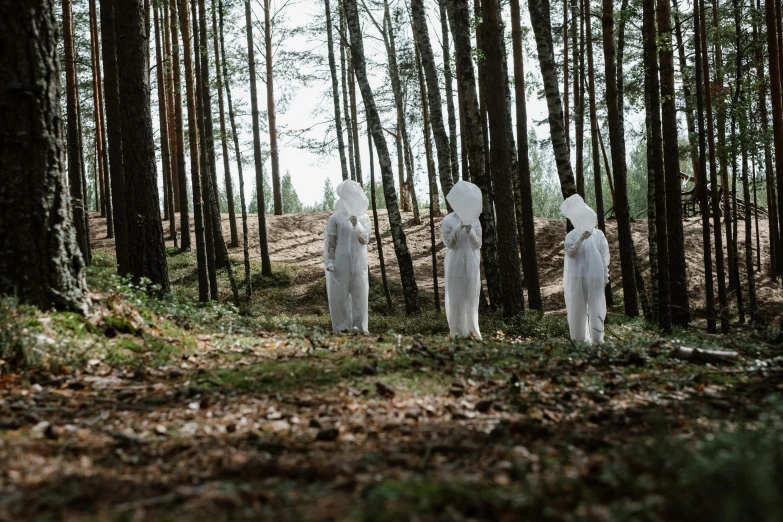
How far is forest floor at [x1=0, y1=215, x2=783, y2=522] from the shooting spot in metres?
2.54

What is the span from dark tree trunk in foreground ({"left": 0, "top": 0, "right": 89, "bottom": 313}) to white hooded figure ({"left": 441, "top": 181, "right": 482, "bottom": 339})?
21.0ft

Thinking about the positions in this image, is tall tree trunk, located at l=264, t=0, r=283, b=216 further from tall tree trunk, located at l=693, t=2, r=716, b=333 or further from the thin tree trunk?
tall tree trunk, located at l=693, t=2, r=716, b=333

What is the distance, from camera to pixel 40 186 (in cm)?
561

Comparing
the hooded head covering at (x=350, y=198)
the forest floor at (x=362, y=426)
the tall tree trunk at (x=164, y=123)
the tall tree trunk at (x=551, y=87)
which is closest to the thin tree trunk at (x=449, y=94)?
the tall tree trunk at (x=551, y=87)

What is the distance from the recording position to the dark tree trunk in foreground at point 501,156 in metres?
12.6

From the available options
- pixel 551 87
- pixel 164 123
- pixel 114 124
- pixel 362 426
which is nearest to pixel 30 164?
pixel 362 426

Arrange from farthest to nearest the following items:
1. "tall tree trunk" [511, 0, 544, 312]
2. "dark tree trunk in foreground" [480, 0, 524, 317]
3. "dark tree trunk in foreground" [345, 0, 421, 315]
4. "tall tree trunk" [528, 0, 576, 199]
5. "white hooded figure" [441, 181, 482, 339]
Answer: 1. "dark tree trunk in foreground" [345, 0, 421, 315]
2. "tall tree trunk" [511, 0, 544, 312]
3. "tall tree trunk" [528, 0, 576, 199]
4. "dark tree trunk in foreground" [480, 0, 524, 317]
5. "white hooded figure" [441, 181, 482, 339]

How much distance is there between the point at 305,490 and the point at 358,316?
8647 millimetres

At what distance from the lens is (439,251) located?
26.4 m

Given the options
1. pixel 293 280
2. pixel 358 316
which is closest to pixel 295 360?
pixel 358 316

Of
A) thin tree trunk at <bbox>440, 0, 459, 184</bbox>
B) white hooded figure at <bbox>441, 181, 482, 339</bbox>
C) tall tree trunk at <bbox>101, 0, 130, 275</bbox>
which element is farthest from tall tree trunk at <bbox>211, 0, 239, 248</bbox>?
white hooded figure at <bbox>441, 181, 482, 339</bbox>

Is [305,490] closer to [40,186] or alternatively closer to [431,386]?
[431,386]

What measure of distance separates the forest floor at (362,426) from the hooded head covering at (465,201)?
3.24 metres

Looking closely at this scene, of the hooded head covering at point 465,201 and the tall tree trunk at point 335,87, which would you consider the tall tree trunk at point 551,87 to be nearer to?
the hooded head covering at point 465,201
